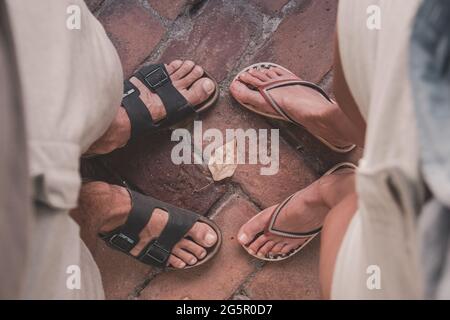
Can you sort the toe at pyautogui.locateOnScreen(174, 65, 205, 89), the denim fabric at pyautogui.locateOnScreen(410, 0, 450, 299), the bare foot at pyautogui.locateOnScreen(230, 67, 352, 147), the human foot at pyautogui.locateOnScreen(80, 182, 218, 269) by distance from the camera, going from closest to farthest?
the denim fabric at pyautogui.locateOnScreen(410, 0, 450, 299) < the human foot at pyautogui.locateOnScreen(80, 182, 218, 269) < the bare foot at pyautogui.locateOnScreen(230, 67, 352, 147) < the toe at pyautogui.locateOnScreen(174, 65, 205, 89)

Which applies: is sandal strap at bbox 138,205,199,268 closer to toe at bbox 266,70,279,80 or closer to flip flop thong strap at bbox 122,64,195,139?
flip flop thong strap at bbox 122,64,195,139

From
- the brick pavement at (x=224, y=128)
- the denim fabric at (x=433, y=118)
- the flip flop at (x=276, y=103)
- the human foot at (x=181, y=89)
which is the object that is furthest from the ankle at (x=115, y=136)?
the denim fabric at (x=433, y=118)

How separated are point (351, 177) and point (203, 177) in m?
0.40

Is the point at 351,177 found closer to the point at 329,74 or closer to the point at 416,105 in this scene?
the point at 329,74

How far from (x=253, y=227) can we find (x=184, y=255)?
190 millimetres

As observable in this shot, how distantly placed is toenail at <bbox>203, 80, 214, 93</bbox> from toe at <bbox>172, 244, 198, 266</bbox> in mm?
410

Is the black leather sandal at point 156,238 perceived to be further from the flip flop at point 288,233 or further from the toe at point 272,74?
the toe at point 272,74

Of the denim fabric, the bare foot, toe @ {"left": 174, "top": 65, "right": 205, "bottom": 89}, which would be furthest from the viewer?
toe @ {"left": 174, "top": 65, "right": 205, "bottom": 89}

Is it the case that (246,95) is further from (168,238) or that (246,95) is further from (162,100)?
(168,238)

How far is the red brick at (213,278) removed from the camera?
1.43 meters

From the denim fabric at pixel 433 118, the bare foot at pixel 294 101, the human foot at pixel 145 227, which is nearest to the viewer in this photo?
the denim fabric at pixel 433 118

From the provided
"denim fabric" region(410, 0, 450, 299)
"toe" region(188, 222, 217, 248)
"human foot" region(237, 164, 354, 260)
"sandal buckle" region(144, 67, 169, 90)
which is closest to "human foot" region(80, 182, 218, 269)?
"toe" region(188, 222, 217, 248)

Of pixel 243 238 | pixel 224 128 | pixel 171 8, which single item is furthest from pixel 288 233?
pixel 171 8

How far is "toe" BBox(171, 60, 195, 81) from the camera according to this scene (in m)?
1.47
